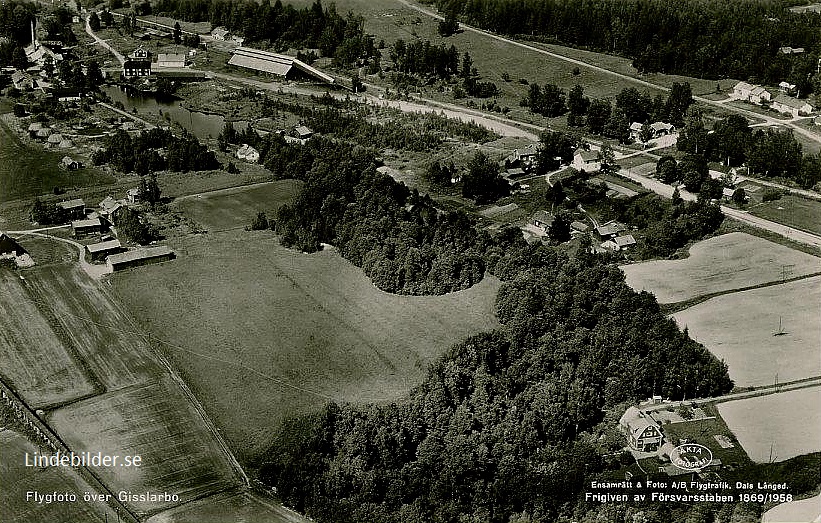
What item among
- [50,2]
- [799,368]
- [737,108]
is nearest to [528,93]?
[737,108]

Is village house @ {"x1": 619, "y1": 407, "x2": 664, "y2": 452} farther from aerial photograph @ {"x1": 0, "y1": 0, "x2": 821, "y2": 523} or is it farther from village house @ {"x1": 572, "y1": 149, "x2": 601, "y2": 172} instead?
village house @ {"x1": 572, "y1": 149, "x2": 601, "y2": 172}

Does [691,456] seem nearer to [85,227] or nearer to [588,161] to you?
[588,161]

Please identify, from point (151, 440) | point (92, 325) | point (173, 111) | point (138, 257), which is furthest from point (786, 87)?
point (151, 440)

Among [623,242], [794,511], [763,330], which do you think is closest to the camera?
[794,511]

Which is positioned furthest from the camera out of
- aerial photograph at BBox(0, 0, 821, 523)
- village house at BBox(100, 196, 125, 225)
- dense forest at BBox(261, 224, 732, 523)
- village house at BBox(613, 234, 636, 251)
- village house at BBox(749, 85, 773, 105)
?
village house at BBox(749, 85, 773, 105)

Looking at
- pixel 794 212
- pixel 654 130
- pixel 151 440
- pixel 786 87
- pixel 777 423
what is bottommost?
pixel 151 440

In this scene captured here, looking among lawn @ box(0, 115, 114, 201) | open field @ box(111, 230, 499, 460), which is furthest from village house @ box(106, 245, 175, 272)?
lawn @ box(0, 115, 114, 201)

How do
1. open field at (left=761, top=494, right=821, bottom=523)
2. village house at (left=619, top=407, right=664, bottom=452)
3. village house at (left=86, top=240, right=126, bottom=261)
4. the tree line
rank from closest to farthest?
open field at (left=761, top=494, right=821, bottom=523), village house at (left=619, top=407, right=664, bottom=452), village house at (left=86, top=240, right=126, bottom=261), the tree line

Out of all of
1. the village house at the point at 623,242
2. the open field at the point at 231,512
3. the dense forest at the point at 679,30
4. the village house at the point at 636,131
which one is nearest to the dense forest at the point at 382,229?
the village house at the point at 623,242
